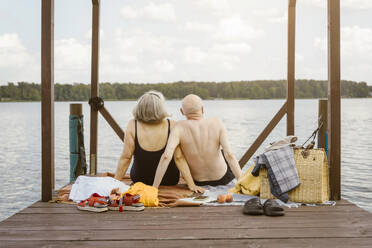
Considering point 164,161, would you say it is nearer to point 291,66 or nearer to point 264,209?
point 264,209

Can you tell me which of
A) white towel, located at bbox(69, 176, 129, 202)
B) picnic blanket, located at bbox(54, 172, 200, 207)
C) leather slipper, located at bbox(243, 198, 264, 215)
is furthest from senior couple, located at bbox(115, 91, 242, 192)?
leather slipper, located at bbox(243, 198, 264, 215)

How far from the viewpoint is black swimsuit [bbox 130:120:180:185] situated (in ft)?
14.0

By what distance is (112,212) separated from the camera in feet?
11.1

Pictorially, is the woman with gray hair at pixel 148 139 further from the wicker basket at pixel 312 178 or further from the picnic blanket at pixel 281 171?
the wicker basket at pixel 312 178

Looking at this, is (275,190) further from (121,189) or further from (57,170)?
(57,170)

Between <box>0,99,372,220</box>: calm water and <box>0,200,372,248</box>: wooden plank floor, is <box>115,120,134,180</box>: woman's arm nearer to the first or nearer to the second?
<box>0,200,372,248</box>: wooden plank floor

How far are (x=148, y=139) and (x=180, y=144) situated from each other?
325 mm

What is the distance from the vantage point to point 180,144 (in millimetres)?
4199

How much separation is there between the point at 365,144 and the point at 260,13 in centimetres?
1468

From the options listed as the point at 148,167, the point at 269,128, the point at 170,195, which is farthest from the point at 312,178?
the point at 269,128

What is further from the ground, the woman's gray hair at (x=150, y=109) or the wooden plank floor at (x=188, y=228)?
the woman's gray hair at (x=150, y=109)

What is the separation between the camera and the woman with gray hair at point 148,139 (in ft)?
13.9

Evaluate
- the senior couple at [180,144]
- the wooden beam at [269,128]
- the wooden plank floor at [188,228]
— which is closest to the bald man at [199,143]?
the senior couple at [180,144]

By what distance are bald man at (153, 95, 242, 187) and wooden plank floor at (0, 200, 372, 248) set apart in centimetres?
74
